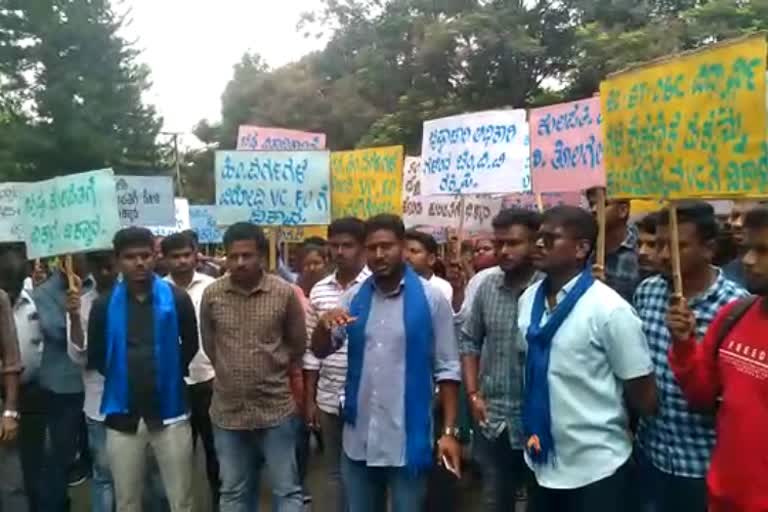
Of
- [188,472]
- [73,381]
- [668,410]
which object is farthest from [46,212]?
[668,410]

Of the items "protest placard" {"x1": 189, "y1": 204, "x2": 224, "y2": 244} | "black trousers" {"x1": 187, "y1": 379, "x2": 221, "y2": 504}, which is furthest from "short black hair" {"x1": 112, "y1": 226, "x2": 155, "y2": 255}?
"protest placard" {"x1": 189, "y1": 204, "x2": 224, "y2": 244}

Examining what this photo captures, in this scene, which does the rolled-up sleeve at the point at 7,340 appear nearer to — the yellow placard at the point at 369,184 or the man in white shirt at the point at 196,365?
the man in white shirt at the point at 196,365

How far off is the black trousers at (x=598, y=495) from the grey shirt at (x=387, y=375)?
82cm

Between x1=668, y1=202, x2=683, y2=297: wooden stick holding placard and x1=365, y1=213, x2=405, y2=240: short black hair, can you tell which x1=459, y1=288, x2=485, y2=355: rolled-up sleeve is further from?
x1=668, y1=202, x2=683, y2=297: wooden stick holding placard

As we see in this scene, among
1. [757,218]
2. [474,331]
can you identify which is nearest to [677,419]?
[757,218]

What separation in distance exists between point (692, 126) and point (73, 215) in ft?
11.8

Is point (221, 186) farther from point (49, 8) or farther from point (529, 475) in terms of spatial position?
point (49, 8)

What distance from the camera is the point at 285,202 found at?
7.49m

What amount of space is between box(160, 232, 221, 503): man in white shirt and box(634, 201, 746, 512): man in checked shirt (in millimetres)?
3040

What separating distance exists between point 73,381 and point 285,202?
2064 mm

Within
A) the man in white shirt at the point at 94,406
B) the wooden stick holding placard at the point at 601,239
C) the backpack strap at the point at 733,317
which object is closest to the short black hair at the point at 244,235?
the man in white shirt at the point at 94,406

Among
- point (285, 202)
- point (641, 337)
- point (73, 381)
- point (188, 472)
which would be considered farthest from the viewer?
point (285, 202)

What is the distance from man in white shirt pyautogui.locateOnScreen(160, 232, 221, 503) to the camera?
6.51 meters

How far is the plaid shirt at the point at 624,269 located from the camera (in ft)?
17.5
